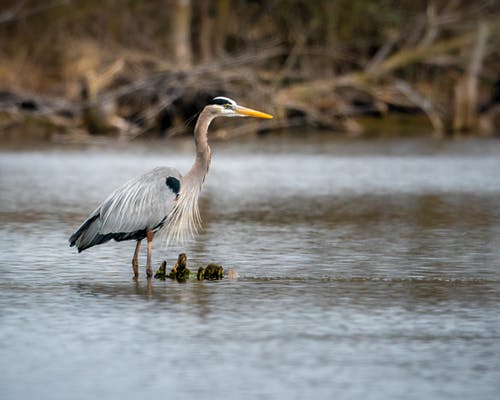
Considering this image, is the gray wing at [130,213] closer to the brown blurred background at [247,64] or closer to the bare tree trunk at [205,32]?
the brown blurred background at [247,64]

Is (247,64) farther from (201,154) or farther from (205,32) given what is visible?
(201,154)

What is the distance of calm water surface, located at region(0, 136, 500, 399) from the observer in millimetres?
6129

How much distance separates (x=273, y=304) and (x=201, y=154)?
2.22 meters

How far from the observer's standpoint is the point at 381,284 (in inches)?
359

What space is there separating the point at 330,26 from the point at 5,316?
83.0 ft

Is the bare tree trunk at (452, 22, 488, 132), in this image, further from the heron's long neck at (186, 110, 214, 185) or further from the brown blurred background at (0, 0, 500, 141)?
the heron's long neck at (186, 110, 214, 185)

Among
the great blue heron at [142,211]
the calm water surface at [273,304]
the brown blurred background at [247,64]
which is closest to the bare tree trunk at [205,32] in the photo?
the brown blurred background at [247,64]

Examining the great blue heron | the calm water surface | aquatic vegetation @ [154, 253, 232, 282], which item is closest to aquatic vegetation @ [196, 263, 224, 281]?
aquatic vegetation @ [154, 253, 232, 282]

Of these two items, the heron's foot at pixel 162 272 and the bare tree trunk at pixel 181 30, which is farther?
the bare tree trunk at pixel 181 30

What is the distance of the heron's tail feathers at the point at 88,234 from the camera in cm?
951

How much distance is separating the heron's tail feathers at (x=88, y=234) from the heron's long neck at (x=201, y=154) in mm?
868

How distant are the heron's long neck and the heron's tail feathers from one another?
868 millimetres

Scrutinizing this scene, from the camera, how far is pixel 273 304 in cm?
826

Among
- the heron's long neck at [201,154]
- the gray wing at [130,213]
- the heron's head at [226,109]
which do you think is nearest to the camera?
the gray wing at [130,213]
